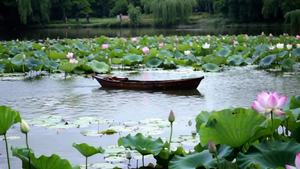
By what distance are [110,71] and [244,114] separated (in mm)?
7983

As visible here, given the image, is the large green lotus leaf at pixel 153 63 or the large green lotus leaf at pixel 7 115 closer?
the large green lotus leaf at pixel 7 115

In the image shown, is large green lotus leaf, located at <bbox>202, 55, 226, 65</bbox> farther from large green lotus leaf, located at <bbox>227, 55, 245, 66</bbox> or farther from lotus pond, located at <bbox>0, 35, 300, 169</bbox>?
large green lotus leaf, located at <bbox>227, 55, 245, 66</bbox>

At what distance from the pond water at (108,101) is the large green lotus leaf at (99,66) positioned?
1.65 ft

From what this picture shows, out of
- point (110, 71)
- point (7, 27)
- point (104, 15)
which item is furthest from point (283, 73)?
point (104, 15)

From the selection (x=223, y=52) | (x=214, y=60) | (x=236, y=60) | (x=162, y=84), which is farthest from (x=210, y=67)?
(x=162, y=84)

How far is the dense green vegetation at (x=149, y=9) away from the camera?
3531 cm

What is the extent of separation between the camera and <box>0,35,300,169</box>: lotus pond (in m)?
2.60

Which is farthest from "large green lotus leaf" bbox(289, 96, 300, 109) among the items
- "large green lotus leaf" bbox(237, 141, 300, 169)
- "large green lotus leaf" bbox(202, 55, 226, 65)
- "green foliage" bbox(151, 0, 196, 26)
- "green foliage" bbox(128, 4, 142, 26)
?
"green foliage" bbox(128, 4, 142, 26)

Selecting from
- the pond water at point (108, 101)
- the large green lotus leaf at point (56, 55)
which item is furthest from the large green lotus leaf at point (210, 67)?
the large green lotus leaf at point (56, 55)

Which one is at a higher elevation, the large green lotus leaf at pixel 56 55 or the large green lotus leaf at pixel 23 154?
the large green lotus leaf at pixel 23 154

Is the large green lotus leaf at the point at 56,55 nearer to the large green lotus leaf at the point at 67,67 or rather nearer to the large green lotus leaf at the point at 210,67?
the large green lotus leaf at the point at 67,67

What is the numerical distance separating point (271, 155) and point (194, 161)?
0.41m

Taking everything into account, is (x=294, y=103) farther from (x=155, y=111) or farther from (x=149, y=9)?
(x=149, y=9)

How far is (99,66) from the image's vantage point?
10.2 meters
